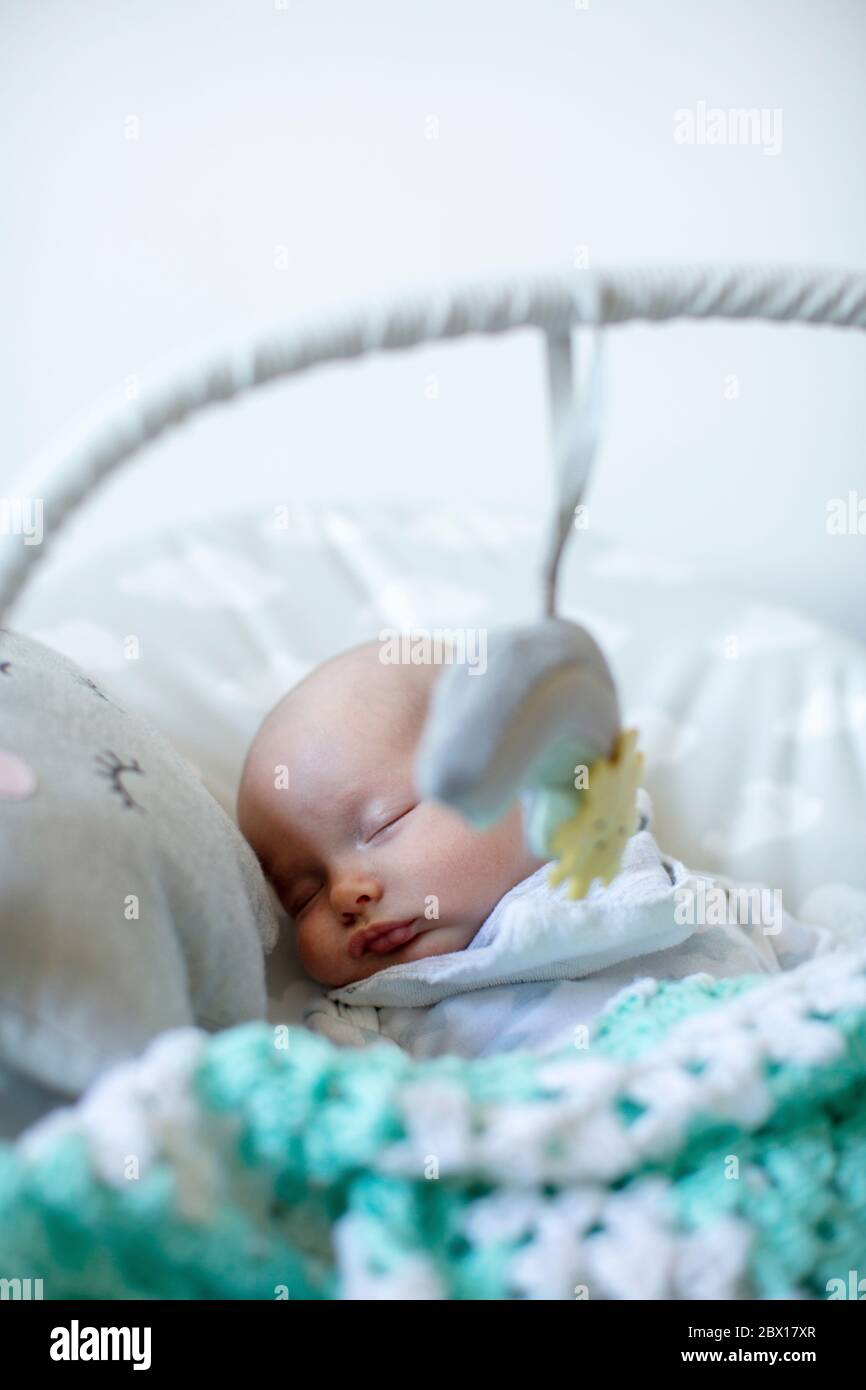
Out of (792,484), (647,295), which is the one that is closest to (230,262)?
(792,484)

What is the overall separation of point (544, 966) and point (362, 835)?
0.51 ft

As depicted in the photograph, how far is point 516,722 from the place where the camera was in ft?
1.73

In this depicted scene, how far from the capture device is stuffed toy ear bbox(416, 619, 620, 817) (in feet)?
1.69

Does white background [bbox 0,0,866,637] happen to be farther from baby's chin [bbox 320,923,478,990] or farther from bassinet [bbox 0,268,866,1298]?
bassinet [bbox 0,268,866,1298]

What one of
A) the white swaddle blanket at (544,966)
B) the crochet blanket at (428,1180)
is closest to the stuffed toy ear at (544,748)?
the crochet blanket at (428,1180)

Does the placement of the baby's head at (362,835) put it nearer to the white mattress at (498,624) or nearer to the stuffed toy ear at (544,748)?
the white mattress at (498,624)

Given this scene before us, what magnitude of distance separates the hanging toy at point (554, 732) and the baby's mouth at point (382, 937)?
0.92ft

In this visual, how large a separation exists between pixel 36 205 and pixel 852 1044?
147 cm

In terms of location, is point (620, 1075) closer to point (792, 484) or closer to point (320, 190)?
point (792, 484)

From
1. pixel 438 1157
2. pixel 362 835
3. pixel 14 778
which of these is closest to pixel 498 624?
pixel 362 835

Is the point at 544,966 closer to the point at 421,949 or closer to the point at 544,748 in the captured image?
the point at 421,949

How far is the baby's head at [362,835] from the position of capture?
2.95 ft

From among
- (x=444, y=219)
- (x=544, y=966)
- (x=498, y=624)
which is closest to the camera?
(x=544, y=966)
